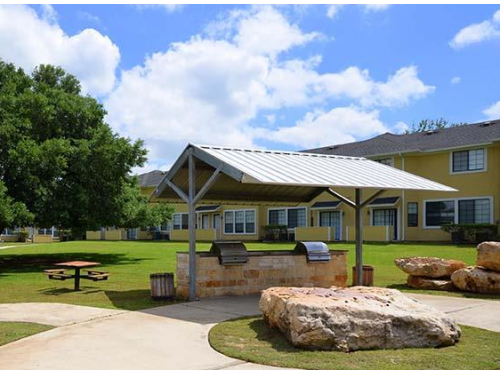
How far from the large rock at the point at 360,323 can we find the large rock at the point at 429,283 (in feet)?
22.8

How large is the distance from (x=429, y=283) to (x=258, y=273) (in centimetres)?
476

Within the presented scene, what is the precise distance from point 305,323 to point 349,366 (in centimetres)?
101

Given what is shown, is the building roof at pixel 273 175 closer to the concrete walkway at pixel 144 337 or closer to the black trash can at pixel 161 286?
the black trash can at pixel 161 286

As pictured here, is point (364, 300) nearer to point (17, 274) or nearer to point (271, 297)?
point (271, 297)

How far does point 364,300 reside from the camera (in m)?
8.46

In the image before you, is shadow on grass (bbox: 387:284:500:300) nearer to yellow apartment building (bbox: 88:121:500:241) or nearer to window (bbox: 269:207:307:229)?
yellow apartment building (bbox: 88:121:500:241)

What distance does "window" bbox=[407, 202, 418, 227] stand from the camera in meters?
34.2

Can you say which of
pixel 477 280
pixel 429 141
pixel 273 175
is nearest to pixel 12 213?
pixel 273 175

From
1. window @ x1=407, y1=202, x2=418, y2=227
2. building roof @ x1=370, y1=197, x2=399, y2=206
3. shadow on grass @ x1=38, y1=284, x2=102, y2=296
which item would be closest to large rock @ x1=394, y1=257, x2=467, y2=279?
shadow on grass @ x1=38, y1=284, x2=102, y2=296

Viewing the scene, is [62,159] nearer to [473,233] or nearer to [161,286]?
[161,286]

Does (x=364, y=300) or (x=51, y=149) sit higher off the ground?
(x=51, y=149)

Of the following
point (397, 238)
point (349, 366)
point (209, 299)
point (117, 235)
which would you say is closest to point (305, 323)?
point (349, 366)

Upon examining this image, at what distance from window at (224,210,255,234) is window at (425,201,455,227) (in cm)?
1488

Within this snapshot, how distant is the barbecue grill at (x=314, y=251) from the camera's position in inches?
584
